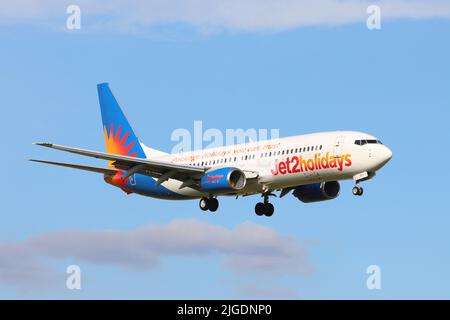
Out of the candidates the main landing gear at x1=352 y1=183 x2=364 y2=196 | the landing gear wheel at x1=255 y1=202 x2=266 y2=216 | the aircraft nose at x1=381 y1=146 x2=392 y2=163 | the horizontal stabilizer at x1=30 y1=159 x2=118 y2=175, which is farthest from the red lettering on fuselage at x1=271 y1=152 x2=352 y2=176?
the horizontal stabilizer at x1=30 y1=159 x2=118 y2=175

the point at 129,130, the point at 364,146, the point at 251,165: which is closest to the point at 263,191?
the point at 251,165

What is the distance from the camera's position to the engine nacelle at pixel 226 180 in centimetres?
6831

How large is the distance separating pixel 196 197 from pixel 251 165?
579cm

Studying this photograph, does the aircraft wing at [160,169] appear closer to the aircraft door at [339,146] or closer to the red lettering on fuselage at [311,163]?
the red lettering on fuselage at [311,163]

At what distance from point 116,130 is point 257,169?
16538 millimetres

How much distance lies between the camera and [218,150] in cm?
7206

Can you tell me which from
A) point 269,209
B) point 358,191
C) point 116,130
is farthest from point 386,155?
point 116,130

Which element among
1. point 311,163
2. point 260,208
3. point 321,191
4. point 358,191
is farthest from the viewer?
point 260,208

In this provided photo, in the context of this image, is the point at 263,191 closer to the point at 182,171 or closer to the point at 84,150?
the point at 182,171

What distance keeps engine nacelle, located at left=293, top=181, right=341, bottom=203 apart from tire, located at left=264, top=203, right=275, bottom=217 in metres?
2.18

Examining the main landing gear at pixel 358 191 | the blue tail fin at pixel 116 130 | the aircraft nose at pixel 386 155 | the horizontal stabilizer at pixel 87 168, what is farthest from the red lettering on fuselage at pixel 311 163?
the blue tail fin at pixel 116 130

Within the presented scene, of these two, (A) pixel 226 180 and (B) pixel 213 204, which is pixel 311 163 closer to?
(A) pixel 226 180

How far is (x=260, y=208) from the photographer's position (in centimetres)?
7319

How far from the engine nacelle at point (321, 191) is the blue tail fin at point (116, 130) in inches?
520
